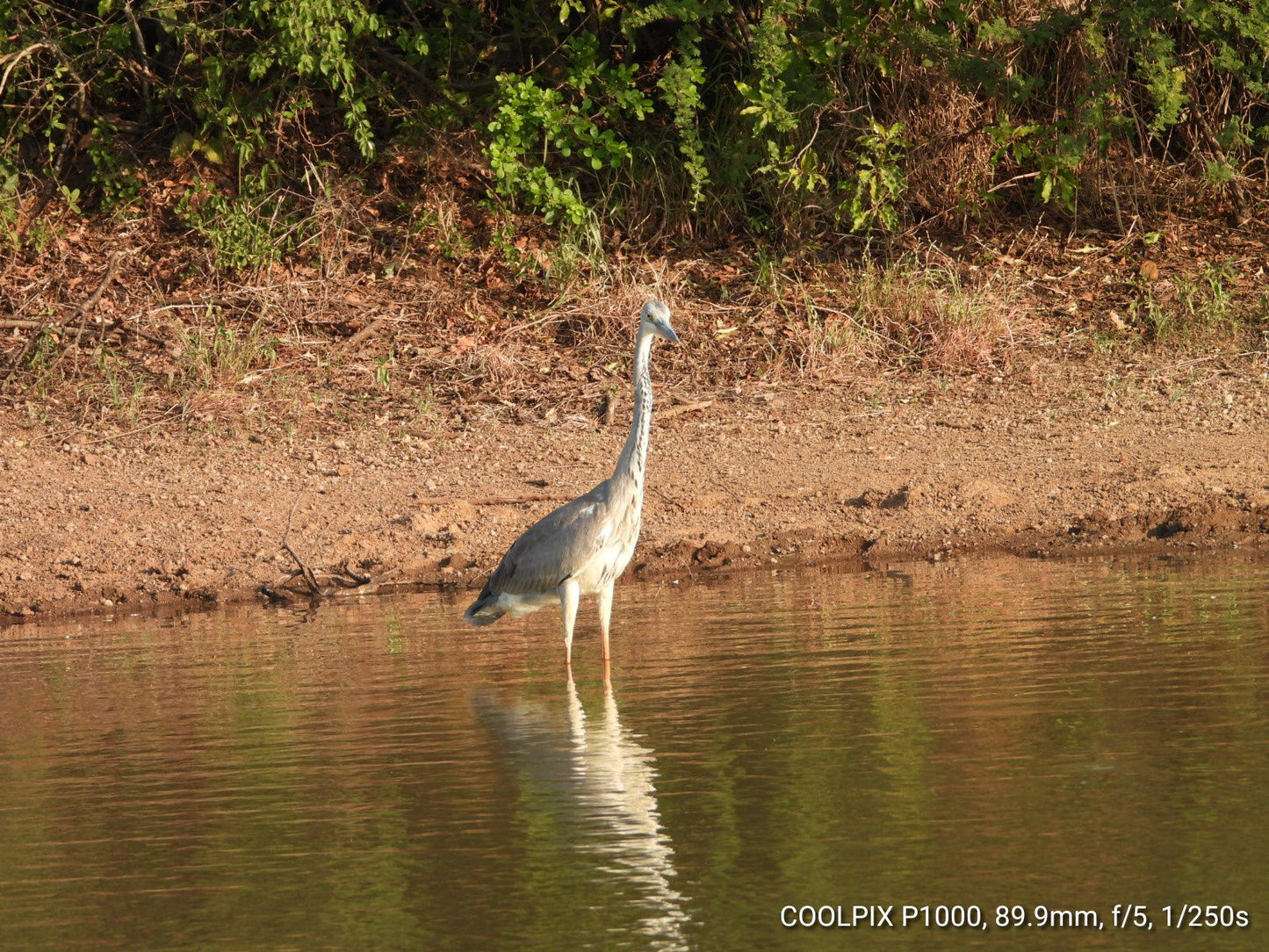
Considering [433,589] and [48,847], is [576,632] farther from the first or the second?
[48,847]

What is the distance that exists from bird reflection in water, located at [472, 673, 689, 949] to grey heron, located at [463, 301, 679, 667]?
0.77m

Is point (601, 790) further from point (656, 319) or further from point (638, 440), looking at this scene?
point (656, 319)

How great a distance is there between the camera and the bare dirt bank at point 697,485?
11078 millimetres

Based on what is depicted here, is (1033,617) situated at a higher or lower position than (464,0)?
lower

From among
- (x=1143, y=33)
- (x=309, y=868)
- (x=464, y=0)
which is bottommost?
(x=309, y=868)

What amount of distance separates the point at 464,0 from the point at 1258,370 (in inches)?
315

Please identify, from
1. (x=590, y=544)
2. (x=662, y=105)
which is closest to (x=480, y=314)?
(x=662, y=105)

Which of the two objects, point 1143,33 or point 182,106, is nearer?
point 1143,33

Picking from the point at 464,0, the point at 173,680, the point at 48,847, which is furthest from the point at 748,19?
the point at 48,847

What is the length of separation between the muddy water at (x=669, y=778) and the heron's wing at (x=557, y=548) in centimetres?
41

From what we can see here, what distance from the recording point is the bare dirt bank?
11.1 meters

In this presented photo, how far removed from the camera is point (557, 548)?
29.0 ft

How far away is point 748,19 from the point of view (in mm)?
16062

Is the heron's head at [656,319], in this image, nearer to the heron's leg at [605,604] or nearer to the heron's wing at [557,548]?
the heron's wing at [557,548]
